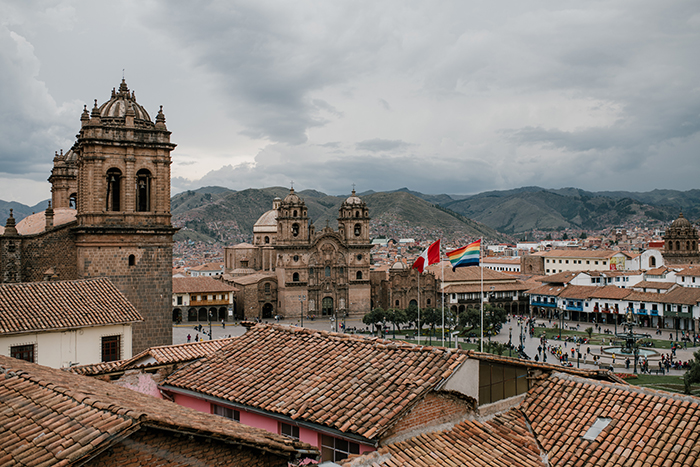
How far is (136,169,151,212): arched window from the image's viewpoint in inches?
916

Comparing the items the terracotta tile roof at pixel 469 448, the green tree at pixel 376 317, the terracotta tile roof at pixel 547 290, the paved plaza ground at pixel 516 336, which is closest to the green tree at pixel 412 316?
the paved plaza ground at pixel 516 336

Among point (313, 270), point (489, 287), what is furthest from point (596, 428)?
point (489, 287)

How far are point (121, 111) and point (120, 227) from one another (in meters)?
4.80

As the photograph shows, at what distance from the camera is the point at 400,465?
7.09 meters

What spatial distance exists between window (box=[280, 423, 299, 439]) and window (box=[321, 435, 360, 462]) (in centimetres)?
53

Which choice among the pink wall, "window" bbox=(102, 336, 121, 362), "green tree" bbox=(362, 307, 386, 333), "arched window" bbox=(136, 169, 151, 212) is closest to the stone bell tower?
"arched window" bbox=(136, 169, 151, 212)

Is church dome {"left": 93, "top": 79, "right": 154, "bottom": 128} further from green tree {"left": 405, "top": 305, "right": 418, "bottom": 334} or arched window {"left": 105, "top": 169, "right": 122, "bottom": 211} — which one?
green tree {"left": 405, "top": 305, "right": 418, "bottom": 334}

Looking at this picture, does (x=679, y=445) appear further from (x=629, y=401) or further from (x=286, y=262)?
(x=286, y=262)

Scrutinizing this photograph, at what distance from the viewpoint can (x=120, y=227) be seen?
22.3 metres

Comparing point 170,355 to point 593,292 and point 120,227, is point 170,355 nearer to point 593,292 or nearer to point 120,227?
point 120,227

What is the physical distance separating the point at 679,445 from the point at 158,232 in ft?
64.7

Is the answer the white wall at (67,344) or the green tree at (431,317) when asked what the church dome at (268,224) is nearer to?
the green tree at (431,317)

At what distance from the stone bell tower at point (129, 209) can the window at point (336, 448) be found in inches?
621

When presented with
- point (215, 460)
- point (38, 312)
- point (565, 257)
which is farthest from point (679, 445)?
point (565, 257)
